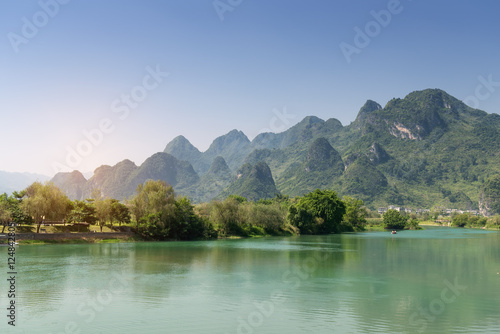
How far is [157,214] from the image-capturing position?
71.6 metres

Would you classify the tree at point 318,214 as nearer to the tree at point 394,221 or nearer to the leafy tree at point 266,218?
the leafy tree at point 266,218

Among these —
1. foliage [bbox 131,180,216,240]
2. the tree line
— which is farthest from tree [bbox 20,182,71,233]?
foliage [bbox 131,180,216,240]

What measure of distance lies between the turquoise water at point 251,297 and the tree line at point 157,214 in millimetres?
22448

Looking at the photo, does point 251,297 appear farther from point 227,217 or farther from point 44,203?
point 227,217

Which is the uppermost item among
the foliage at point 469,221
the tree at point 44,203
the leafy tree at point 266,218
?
the tree at point 44,203

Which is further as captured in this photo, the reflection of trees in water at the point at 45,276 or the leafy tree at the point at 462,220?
the leafy tree at the point at 462,220

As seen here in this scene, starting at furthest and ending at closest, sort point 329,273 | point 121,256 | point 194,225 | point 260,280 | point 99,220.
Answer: point 194,225
point 99,220
point 121,256
point 329,273
point 260,280

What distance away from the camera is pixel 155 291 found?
2539cm

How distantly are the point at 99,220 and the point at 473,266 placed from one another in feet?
187

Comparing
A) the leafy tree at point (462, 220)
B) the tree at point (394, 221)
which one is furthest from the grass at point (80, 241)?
the leafy tree at point (462, 220)

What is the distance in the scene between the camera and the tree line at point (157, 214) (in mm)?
61250

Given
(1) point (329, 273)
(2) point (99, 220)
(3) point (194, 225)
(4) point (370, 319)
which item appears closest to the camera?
(4) point (370, 319)

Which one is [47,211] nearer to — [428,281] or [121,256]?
[121,256]

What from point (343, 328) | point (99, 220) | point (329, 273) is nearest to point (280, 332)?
point (343, 328)
